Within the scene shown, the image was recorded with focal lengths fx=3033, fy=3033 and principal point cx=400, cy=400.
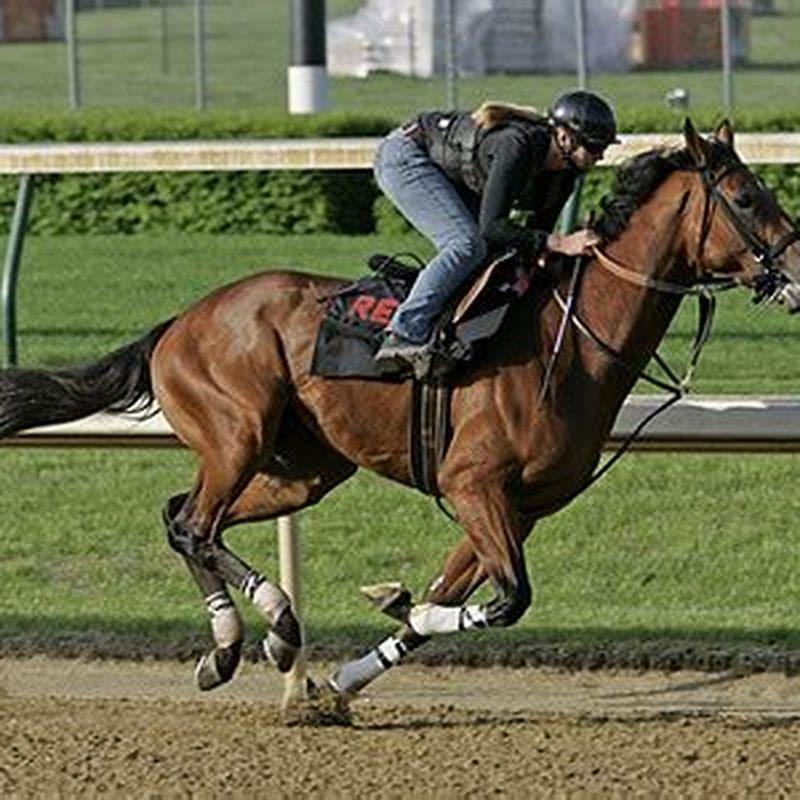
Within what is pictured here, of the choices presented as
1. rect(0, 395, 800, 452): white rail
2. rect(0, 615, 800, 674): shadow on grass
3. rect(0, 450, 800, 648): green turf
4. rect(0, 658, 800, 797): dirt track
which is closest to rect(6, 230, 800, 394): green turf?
rect(0, 450, 800, 648): green turf

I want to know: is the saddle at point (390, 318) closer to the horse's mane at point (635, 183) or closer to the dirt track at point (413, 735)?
the horse's mane at point (635, 183)

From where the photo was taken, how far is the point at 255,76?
90.2ft

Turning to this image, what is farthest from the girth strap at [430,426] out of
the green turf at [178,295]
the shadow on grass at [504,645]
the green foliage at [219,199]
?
the green foliage at [219,199]

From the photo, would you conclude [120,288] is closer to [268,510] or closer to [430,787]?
[268,510]

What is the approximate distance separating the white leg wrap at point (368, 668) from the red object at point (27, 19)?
78.6ft

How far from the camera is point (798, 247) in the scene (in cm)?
791

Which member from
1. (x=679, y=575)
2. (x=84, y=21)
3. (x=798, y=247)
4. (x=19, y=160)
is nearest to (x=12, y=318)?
(x=19, y=160)

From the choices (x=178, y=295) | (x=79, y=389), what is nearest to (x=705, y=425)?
(x=79, y=389)

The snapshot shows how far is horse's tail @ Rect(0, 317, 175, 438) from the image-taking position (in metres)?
8.82

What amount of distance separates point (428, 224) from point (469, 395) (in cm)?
53

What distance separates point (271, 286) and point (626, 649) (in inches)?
71.2

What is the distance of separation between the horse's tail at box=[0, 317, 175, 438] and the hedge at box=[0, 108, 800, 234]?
24.7ft

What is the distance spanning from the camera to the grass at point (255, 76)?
→ 2503 centimetres

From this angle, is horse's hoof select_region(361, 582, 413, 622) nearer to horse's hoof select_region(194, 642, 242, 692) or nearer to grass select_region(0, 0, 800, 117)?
horse's hoof select_region(194, 642, 242, 692)
